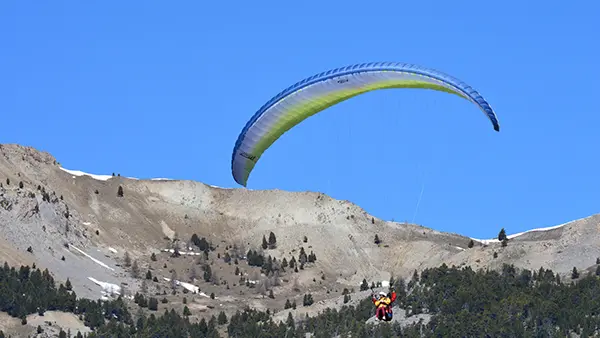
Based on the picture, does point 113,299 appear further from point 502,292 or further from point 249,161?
point 249,161

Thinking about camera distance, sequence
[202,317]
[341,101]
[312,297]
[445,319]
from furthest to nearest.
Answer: [312,297] < [202,317] < [445,319] < [341,101]

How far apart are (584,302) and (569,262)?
24442mm

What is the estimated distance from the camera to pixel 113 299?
190250 mm

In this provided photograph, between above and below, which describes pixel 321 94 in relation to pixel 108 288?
below

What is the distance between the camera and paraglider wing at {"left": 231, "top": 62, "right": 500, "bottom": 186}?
316 feet

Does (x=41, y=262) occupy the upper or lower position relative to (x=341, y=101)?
upper

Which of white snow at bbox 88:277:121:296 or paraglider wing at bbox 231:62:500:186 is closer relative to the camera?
paraglider wing at bbox 231:62:500:186

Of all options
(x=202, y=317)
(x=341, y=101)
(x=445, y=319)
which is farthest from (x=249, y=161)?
(x=202, y=317)

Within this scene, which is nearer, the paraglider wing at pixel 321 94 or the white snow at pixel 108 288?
the paraglider wing at pixel 321 94

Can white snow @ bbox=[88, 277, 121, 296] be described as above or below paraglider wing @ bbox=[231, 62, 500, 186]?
above

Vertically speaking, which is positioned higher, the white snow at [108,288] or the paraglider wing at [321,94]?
the white snow at [108,288]

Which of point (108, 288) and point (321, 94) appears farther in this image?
point (108, 288)

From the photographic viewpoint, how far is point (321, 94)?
334ft

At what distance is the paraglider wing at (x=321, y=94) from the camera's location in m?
96.4
